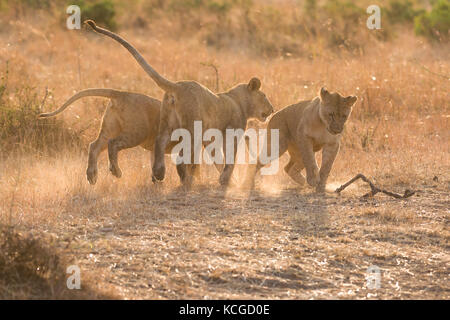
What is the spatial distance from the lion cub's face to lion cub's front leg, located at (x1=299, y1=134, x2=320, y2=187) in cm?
98

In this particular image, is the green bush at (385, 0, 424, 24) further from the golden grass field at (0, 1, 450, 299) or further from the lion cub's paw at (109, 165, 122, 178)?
the lion cub's paw at (109, 165, 122, 178)

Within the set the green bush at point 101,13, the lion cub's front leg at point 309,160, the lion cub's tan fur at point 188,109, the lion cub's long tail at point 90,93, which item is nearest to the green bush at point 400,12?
the green bush at point 101,13

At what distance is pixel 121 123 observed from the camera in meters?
7.38

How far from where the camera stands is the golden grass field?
4629 mm

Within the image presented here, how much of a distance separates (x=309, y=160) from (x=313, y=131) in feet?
0.96

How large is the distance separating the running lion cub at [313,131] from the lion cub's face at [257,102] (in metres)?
0.34

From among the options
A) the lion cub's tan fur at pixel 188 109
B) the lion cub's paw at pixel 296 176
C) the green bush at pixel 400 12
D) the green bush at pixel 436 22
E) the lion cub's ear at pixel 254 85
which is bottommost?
the lion cub's paw at pixel 296 176

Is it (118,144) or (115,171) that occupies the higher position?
(118,144)

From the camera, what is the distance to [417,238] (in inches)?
227

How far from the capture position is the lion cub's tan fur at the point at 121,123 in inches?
287

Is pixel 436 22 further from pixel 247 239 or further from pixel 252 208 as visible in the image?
pixel 247 239


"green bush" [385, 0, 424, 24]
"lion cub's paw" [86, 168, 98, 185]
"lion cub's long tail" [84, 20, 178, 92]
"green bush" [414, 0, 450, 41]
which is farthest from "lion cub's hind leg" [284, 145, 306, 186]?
"green bush" [385, 0, 424, 24]

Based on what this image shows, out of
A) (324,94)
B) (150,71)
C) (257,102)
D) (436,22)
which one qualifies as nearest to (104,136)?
(150,71)

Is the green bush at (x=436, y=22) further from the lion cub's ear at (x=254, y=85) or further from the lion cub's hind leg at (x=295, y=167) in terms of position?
the lion cub's hind leg at (x=295, y=167)
